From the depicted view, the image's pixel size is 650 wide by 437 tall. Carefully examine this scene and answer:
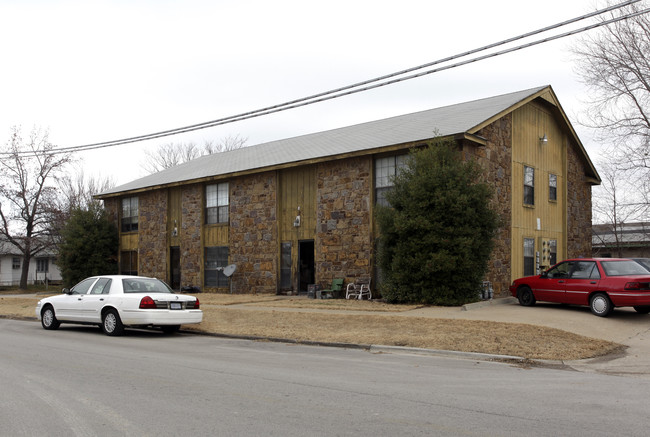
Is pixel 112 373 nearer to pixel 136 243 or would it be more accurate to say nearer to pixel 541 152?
pixel 541 152

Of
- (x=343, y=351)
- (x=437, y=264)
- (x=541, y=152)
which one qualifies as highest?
(x=541, y=152)

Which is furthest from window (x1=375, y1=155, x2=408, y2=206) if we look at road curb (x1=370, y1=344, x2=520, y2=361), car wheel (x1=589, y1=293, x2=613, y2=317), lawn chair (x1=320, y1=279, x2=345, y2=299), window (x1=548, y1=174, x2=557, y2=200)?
road curb (x1=370, y1=344, x2=520, y2=361)

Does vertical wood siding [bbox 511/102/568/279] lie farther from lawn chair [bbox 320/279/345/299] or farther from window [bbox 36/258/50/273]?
window [bbox 36/258/50/273]

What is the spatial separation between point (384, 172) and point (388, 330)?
868cm

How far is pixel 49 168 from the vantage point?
127 feet

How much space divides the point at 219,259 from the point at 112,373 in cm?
1803

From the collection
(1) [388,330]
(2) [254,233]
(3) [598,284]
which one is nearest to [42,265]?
(2) [254,233]

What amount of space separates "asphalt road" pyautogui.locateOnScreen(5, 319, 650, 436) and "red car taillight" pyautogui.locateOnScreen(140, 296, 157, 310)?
209 centimetres

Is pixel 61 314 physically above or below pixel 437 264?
below

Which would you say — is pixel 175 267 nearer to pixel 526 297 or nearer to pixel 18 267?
pixel 526 297

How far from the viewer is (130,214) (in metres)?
31.9

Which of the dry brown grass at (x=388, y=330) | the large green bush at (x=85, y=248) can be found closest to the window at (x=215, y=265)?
the dry brown grass at (x=388, y=330)

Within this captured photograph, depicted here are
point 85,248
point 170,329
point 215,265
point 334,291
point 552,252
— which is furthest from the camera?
point 85,248

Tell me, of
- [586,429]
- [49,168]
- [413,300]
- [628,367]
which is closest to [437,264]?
[413,300]
